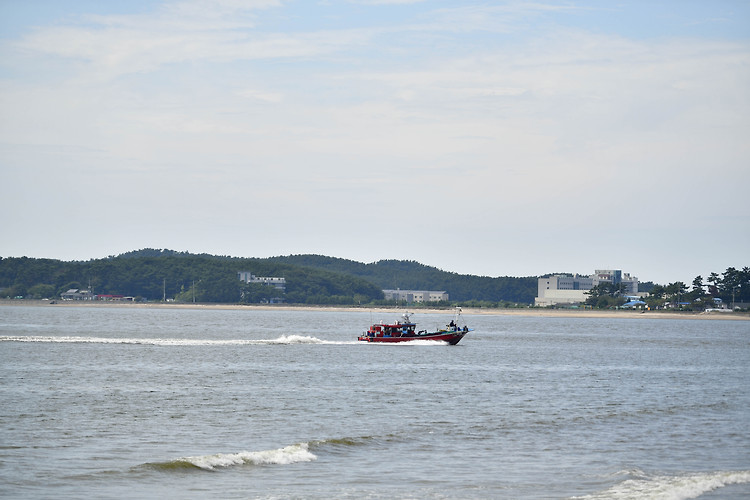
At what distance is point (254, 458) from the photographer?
106 ft

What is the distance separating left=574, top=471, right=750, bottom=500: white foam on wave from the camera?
91.4ft

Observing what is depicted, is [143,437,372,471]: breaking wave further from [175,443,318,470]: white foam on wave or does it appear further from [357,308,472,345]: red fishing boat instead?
[357,308,472,345]: red fishing boat

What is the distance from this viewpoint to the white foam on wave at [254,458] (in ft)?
102

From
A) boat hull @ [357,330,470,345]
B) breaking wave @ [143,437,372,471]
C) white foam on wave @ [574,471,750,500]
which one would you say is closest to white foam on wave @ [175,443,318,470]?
breaking wave @ [143,437,372,471]

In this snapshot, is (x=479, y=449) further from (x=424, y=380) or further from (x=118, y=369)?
(x=118, y=369)

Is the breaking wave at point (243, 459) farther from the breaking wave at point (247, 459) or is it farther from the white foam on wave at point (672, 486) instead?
the white foam on wave at point (672, 486)

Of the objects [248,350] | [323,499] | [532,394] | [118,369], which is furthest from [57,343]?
[323,499]

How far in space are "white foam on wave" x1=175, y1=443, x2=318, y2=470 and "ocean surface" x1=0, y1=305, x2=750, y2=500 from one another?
79 millimetres

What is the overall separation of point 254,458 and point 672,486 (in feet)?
46.1

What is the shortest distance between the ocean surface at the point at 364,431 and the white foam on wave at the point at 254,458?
79mm

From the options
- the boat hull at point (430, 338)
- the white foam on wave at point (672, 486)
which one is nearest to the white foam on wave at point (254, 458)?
the white foam on wave at point (672, 486)

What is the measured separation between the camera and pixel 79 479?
28688mm

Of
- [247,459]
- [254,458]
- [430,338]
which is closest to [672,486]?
[254,458]

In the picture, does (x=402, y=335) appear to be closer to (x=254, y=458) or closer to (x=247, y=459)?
(x=254, y=458)
